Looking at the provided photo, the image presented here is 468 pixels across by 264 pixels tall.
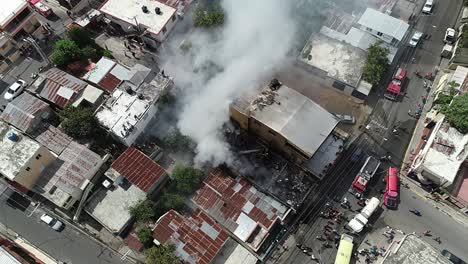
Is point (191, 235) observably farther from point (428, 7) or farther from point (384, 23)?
point (428, 7)

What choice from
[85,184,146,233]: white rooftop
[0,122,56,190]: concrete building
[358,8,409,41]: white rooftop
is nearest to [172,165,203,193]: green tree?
[85,184,146,233]: white rooftop

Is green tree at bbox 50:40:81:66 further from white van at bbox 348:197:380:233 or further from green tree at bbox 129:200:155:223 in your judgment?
white van at bbox 348:197:380:233

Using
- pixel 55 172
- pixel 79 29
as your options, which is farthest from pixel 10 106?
pixel 79 29

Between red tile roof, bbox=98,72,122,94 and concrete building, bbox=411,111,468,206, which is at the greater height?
concrete building, bbox=411,111,468,206

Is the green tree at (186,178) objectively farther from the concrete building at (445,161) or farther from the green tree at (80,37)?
the concrete building at (445,161)

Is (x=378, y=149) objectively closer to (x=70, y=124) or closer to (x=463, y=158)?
(x=463, y=158)

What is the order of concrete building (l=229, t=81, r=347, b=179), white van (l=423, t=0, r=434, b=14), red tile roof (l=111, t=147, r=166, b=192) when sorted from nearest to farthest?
concrete building (l=229, t=81, r=347, b=179) → red tile roof (l=111, t=147, r=166, b=192) → white van (l=423, t=0, r=434, b=14)
